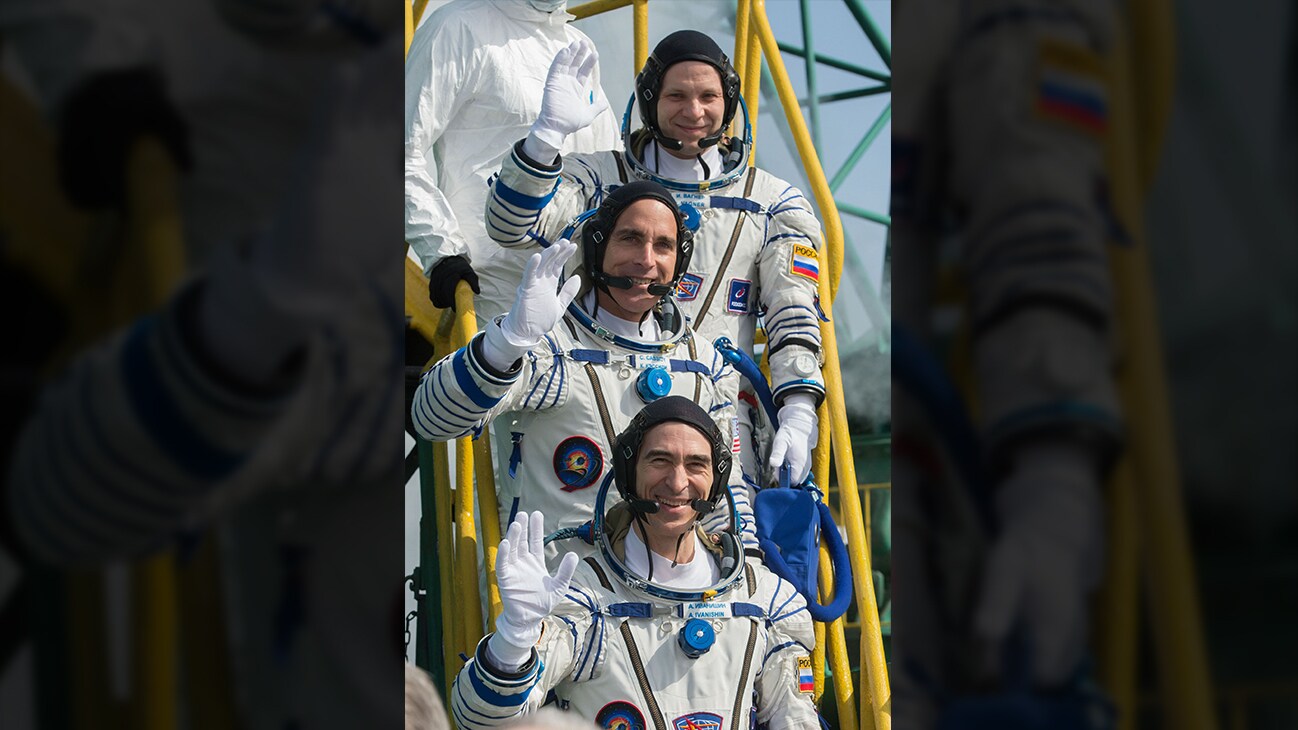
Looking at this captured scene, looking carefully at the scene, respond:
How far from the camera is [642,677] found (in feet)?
8.79

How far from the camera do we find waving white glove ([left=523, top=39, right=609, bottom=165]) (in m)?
3.16

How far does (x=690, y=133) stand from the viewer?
3471 mm

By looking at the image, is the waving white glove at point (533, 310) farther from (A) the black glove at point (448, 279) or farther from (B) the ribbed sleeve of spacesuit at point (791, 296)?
(B) the ribbed sleeve of spacesuit at point (791, 296)

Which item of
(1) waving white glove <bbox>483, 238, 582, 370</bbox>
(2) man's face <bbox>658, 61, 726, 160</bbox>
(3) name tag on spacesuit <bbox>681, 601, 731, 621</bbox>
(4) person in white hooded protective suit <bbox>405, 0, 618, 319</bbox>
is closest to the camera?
(3) name tag on spacesuit <bbox>681, 601, 731, 621</bbox>
